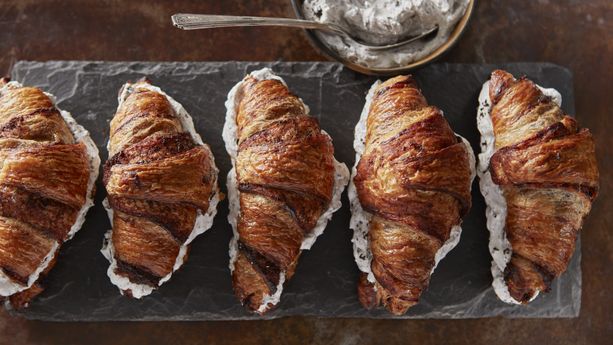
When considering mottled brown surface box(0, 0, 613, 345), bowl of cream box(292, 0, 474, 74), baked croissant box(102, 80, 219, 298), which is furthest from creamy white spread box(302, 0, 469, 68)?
baked croissant box(102, 80, 219, 298)

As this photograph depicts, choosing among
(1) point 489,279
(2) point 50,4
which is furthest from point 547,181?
(2) point 50,4

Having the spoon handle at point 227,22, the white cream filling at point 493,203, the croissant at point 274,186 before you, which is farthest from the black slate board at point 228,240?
the spoon handle at point 227,22

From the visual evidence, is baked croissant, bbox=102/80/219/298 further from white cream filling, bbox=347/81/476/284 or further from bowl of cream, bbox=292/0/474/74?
bowl of cream, bbox=292/0/474/74

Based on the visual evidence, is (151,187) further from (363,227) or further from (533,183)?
(533,183)

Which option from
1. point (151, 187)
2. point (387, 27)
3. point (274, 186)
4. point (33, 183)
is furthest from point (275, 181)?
point (33, 183)

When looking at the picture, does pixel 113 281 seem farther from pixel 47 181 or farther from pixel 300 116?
pixel 300 116
